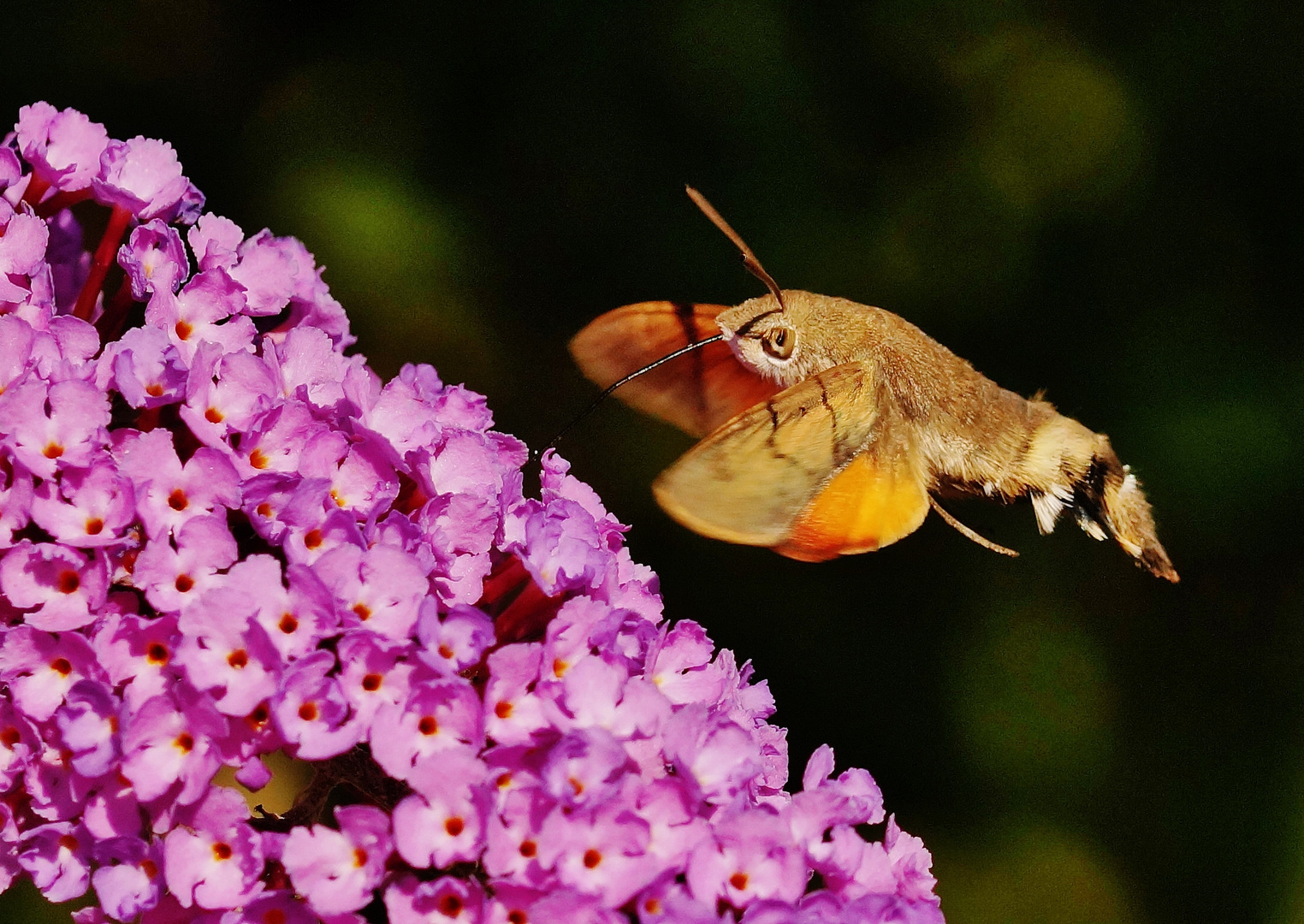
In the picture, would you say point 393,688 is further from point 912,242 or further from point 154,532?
point 912,242

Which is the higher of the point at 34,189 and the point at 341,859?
the point at 34,189

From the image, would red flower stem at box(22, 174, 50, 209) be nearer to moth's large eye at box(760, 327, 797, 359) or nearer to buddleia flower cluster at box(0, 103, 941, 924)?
buddleia flower cluster at box(0, 103, 941, 924)

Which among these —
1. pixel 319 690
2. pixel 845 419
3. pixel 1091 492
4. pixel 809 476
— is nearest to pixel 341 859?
pixel 319 690

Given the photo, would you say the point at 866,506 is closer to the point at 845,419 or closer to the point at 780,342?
the point at 845,419

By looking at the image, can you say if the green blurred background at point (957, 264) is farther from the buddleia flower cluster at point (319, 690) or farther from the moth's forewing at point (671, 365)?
the buddleia flower cluster at point (319, 690)

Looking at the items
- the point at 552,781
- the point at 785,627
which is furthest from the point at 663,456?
the point at 552,781

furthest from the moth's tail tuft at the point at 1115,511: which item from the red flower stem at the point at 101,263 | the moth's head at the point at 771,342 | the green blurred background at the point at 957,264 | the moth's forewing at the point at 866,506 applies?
the red flower stem at the point at 101,263
